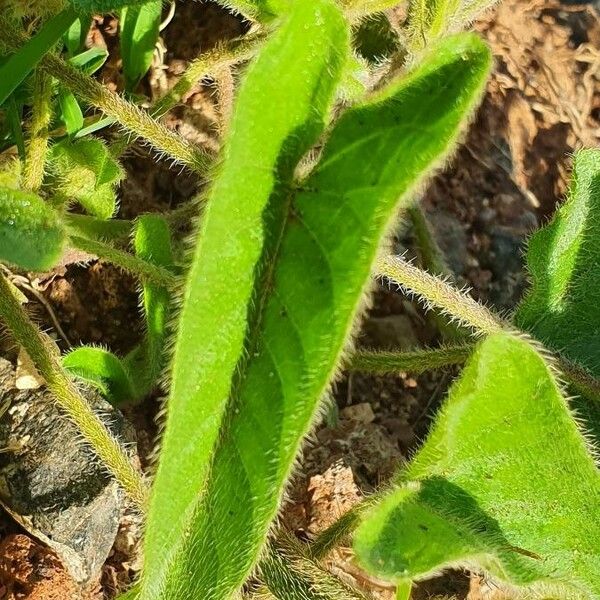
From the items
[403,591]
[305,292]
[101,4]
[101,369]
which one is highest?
[101,4]

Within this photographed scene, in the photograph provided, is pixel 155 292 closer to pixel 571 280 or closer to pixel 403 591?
pixel 403 591

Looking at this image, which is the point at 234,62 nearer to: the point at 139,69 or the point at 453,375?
the point at 139,69

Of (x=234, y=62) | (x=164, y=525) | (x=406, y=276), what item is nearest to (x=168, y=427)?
(x=164, y=525)

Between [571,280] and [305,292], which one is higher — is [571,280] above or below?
below

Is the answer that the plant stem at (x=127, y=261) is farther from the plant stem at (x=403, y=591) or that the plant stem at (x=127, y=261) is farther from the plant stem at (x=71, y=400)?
the plant stem at (x=403, y=591)

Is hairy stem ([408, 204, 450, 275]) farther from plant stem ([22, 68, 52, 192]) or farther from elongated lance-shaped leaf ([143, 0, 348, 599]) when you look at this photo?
elongated lance-shaped leaf ([143, 0, 348, 599])

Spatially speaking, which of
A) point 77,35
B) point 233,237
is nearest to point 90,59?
point 77,35
